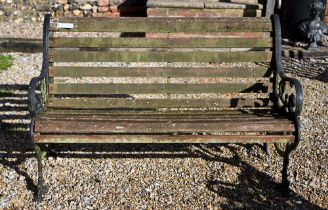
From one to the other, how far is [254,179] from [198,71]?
3.23 feet

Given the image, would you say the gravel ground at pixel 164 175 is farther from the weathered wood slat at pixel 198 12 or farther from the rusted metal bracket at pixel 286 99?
the weathered wood slat at pixel 198 12

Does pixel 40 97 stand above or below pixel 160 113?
above

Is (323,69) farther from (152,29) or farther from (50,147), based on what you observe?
(50,147)

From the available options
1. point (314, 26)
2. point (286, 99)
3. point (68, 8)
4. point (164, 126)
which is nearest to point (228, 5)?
point (314, 26)

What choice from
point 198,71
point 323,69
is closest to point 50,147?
point 198,71

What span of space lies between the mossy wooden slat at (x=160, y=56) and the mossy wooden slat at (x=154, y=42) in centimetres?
6

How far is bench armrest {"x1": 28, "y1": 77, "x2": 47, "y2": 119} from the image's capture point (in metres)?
3.54

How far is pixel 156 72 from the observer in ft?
13.6

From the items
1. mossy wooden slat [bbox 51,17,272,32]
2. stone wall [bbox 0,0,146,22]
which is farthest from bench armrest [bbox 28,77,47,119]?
stone wall [bbox 0,0,146,22]

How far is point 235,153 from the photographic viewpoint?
14.7 ft

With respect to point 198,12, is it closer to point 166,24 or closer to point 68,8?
point 68,8

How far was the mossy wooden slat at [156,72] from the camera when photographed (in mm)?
4098

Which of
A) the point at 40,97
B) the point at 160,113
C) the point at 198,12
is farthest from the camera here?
the point at 198,12

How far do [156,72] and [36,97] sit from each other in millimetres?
1002
